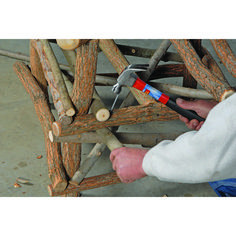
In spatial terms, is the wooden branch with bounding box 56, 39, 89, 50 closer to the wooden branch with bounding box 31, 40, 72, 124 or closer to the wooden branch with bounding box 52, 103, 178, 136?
the wooden branch with bounding box 31, 40, 72, 124

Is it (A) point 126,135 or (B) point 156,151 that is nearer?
(B) point 156,151

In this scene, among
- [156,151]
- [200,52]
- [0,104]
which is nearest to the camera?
[156,151]

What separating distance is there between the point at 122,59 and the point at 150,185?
1.48m

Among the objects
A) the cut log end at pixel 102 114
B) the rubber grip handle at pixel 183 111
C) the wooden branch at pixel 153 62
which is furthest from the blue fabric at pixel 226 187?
the wooden branch at pixel 153 62

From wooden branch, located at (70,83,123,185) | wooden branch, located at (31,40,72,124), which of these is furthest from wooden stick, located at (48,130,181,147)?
wooden branch, located at (31,40,72,124)

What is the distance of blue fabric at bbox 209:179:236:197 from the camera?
2725 millimetres

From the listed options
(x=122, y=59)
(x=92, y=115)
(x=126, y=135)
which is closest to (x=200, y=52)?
(x=122, y=59)

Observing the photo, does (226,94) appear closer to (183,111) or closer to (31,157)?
(183,111)

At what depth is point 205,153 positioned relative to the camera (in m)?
1.87

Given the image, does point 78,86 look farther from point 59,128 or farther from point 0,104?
point 0,104

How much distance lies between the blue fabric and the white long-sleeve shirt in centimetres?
83

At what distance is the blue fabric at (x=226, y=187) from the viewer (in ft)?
8.94

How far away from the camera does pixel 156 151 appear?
2.11m

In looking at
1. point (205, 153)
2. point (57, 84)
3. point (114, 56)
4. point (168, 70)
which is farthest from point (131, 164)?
point (168, 70)
